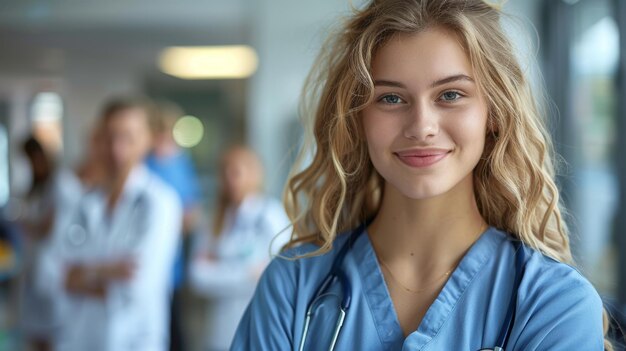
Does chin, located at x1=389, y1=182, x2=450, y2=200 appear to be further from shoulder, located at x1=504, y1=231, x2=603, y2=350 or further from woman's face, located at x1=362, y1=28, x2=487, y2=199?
shoulder, located at x1=504, y1=231, x2=603, y2=350

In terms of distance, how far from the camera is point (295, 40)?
18.6 feet

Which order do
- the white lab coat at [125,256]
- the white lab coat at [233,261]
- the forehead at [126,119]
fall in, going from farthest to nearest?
the white lab coat at [233,261] < the forehead at [126,119] < the white lab coat at [125,256]

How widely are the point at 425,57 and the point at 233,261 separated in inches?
97.3

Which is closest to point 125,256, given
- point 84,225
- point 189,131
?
point 84,225

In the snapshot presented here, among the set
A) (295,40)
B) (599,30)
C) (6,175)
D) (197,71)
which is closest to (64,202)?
(295,40)

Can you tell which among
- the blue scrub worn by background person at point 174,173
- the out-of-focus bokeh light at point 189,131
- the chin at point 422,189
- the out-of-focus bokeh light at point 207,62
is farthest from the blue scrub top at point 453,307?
the out-of-focus bokeh light at point 189,131

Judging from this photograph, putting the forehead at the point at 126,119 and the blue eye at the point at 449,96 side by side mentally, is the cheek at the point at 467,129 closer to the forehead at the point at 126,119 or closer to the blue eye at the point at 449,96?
the blue eye at the point at 449,96

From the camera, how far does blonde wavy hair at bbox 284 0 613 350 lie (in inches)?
45.7

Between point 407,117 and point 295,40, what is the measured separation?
466 cm

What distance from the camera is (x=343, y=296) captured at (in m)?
1.21

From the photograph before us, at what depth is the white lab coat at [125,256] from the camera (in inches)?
112

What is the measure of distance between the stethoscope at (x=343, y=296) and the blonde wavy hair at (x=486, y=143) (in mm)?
33

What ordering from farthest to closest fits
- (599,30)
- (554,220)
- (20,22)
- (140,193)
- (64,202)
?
(20,22)
(64,202)
(599,30)
(140,193)
(554,220)

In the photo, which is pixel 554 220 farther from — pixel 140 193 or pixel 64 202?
pixel 64 202
